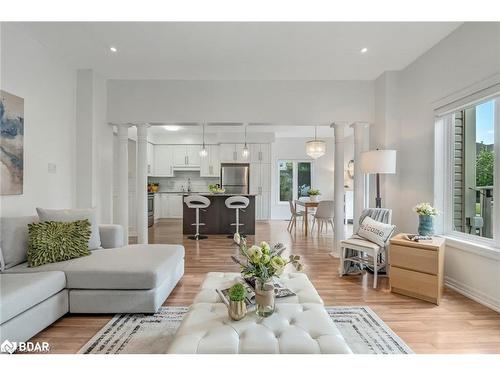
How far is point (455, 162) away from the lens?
341cm

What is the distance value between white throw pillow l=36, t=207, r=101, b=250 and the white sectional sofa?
4.2 inches

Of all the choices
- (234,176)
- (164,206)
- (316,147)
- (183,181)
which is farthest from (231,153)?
(316,147)

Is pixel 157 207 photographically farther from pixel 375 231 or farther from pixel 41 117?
pixel 375 231

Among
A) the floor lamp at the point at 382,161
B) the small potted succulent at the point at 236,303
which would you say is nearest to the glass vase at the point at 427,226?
the floor lamp at the point at 382,161

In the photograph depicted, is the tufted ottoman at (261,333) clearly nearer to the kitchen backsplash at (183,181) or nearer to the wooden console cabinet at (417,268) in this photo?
the wooden console cabinet at (417,268)

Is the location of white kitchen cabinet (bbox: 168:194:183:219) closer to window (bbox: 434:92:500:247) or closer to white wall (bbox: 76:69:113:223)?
white wall (bbox: 76:69:113:223)

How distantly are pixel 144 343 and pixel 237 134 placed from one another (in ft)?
23.0

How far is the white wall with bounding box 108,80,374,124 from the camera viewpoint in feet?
15.0

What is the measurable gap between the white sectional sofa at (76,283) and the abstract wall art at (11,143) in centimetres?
53

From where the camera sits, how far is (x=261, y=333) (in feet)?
4.94

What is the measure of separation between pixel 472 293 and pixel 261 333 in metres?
2.68
